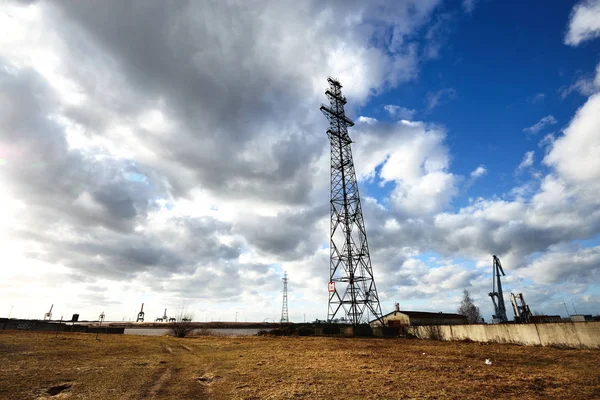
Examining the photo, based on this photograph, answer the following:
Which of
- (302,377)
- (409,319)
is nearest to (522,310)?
(409,319)

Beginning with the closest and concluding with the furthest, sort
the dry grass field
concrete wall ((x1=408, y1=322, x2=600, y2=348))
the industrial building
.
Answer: the dry grass field → concrete wall ((x1=408, y1=322, x2=600, y2=348)) → the industrial building

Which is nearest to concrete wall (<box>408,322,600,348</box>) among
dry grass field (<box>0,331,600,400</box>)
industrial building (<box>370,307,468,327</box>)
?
dry grass field (<box>0,331,600,400</box>)

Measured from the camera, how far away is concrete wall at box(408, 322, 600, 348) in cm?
1912

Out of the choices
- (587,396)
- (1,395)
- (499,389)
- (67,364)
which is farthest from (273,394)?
(67,364)

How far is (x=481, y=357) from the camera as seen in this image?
17.5 m

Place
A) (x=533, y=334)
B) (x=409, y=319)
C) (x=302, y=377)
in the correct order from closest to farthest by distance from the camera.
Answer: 1. (x=302, y=377)
2. (x=533, y=334)
3. (x=409, y=319)

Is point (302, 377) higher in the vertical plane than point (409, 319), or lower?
lower

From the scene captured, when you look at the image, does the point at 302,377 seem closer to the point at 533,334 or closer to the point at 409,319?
the point at 533,334

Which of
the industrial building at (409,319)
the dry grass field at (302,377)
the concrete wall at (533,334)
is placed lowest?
the dry grass field at (302,377)

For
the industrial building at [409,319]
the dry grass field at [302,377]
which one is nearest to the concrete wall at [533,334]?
the dry grass field at [302,377]

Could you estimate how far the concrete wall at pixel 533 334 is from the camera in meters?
19.1

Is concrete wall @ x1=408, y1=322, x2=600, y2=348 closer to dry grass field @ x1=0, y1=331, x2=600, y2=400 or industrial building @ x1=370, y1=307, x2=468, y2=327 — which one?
dry grass field @ x1=0, y1=331, x2=600, y2=400

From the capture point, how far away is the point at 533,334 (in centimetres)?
2256

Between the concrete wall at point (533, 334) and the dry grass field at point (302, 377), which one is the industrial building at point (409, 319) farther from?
the dry grass field at point (302, 377)
